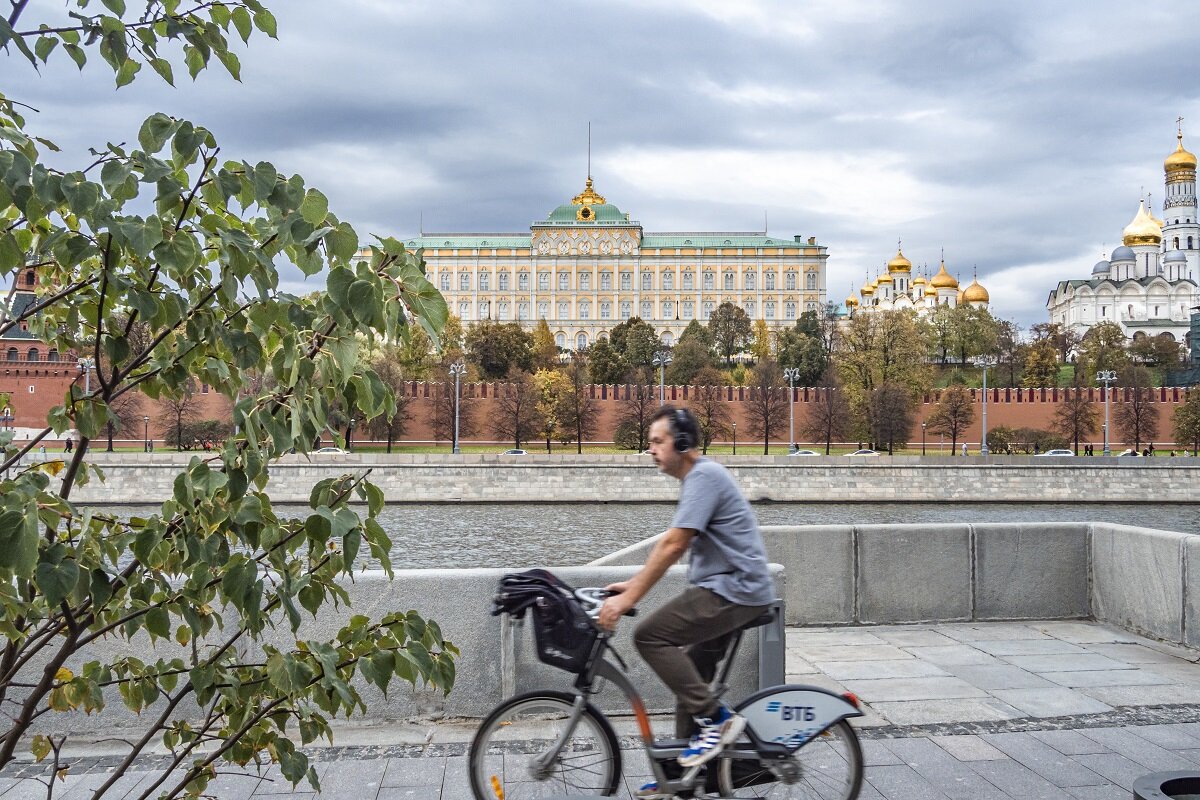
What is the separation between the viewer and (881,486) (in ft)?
112

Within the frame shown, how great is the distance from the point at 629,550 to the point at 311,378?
18.4ft

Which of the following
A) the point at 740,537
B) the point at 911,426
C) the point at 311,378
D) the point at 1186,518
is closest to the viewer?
the point at 311,378

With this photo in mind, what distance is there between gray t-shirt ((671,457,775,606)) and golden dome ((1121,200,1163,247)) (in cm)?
11133

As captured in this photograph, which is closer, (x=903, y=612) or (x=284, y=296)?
(x=284, y=296)

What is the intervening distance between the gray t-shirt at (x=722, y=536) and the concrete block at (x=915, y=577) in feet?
14.3

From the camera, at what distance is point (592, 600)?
3508mm

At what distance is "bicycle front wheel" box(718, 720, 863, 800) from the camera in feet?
11.6

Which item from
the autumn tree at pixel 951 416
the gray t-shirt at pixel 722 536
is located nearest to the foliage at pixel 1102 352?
the autumn tree at pixel 951 416

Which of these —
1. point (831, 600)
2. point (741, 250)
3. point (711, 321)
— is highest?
point (741, 250)

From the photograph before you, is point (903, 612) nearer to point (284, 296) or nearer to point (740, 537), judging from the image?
point (740, 537)

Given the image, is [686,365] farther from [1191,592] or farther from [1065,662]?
[1065,662]

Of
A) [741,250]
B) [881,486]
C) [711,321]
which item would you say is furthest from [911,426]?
[741,250]

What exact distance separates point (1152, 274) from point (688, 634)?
4354 inches

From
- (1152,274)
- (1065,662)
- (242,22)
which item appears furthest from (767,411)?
(1152,274)
